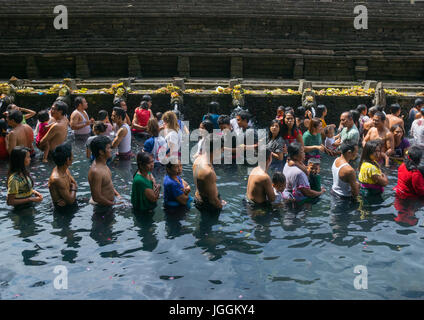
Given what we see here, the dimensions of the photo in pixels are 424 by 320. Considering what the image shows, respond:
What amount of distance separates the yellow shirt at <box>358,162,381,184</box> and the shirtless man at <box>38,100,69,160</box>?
6694 mm

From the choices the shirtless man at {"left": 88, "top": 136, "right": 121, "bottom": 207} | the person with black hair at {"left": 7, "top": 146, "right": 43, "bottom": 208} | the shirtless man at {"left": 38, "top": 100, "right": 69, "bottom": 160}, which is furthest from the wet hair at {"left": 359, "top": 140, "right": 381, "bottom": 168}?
the shirtless man at {"left": 38, "top": 100, "right": 69, "bottom": 160}

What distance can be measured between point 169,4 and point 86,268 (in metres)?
16.8

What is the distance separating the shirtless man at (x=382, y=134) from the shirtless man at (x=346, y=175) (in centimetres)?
244

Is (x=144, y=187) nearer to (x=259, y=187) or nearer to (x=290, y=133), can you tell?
(x=259, y=187)

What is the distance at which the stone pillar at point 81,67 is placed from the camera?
1888cm

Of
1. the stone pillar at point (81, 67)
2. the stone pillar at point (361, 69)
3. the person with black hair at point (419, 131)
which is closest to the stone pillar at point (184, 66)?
the stone pillar at point (81, 67)

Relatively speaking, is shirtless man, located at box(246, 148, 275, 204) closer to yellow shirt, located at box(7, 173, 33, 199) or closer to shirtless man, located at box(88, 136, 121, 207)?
shirtless man, located at box(88, 136, 121, 207)

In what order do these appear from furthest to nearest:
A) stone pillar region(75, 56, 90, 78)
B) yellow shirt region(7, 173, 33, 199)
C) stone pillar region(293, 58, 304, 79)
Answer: stone pillar region(75, 56, 90, 78) → stone pillar region(293, 58, 304, 79) → yellow shirt region(7, 173, 33, 199)

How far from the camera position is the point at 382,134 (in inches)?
376

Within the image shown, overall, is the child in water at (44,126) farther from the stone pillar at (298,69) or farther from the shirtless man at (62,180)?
the stone pillar at (298,69)

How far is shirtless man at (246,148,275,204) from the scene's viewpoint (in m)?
6.82
